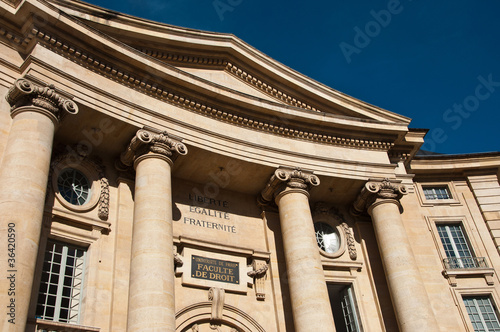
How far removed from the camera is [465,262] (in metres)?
20.2

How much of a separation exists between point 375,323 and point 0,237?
1239 cm

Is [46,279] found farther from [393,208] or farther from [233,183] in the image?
[393,208]

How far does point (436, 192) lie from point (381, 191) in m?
5.05

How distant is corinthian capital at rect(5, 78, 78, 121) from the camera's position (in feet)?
42.6

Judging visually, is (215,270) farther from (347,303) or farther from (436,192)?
(436,192)

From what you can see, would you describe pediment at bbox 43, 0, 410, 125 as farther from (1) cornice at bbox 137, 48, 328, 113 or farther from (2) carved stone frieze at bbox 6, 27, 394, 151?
(2) carved stone frieze at bbox 6, 27, 394, 151

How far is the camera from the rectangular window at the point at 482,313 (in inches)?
730

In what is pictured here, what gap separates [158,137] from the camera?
1535cm

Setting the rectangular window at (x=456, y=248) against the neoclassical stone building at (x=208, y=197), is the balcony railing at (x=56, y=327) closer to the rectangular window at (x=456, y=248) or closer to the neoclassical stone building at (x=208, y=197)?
the neoclassical stone building at (x=208, y=197)

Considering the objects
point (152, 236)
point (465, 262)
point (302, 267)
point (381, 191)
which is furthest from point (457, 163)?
point (152, 236)

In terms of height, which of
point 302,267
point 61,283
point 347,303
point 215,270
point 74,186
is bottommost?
point 61,283

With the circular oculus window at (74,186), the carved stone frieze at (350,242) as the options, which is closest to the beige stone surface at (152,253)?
the circular oculus window at (74,186)

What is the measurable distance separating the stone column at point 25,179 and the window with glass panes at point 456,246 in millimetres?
15407

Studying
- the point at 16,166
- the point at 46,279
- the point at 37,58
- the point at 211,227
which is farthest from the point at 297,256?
the point at 37,58
